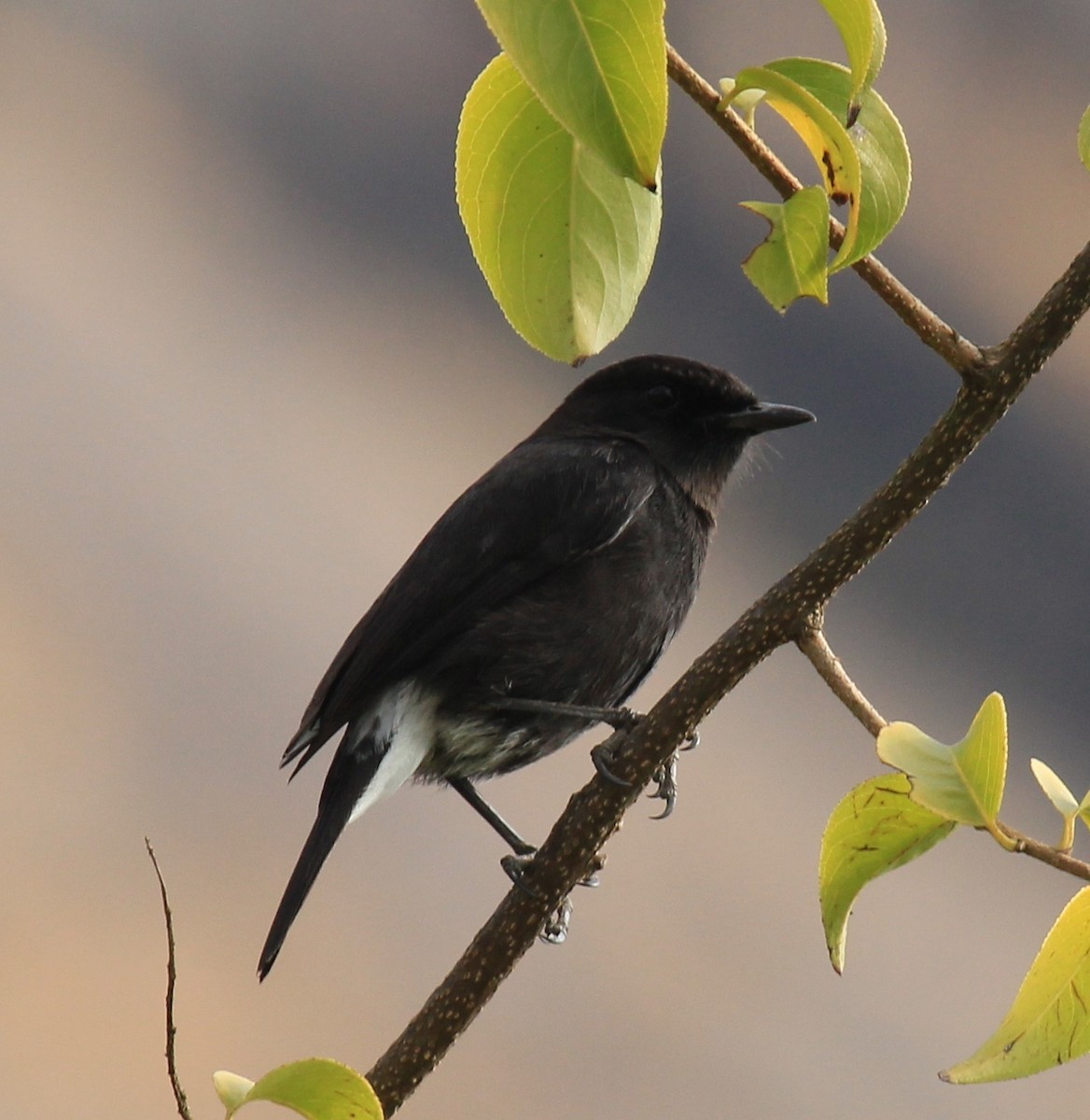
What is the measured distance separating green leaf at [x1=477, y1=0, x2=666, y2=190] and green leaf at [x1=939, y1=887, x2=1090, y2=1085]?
77cm

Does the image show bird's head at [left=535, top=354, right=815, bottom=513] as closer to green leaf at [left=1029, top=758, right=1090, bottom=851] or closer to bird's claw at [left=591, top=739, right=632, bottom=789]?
bird's claw at [left=591, top=739, right=632, bottom=789]

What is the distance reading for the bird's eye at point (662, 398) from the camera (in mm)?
A: 4266

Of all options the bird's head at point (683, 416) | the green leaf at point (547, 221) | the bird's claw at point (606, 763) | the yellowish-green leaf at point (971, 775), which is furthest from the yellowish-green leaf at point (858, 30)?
the bird's head at point (683, 416)

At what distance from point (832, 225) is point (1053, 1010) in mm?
824

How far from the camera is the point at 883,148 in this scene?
1531 mm

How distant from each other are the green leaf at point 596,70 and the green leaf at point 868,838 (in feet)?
2.17

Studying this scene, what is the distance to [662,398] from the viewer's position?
4.27m

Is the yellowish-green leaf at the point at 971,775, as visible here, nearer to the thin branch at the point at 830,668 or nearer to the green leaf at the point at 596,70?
the thin branch at the point at 830,668

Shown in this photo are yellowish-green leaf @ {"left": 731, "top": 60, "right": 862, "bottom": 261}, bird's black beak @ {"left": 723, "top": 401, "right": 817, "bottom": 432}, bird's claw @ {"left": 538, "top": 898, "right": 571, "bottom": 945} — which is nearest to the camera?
yellowish-green leaf @ {"left": 731, "top": 60, "right": 862, "bottom": 261}

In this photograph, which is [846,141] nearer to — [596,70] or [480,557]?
[596,70]

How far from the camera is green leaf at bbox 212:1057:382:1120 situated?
4.66 feet

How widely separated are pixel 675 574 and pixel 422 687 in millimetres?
695

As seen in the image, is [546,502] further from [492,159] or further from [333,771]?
[492,159]

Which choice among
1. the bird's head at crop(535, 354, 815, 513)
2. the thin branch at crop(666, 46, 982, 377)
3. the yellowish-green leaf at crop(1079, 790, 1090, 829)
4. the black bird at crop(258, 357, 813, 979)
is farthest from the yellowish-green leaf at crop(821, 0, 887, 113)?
the bird's head at crop(535, 354, 815, 513)
